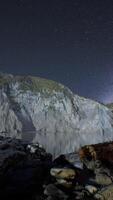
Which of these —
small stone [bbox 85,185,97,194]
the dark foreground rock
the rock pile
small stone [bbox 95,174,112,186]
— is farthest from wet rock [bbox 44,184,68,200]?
small stone [bbox 95,174,112,186]

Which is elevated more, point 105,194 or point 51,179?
point 51,179

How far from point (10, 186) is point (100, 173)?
644 centimetres

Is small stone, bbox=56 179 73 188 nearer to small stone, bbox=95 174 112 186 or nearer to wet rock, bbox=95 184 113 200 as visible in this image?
wet rock, bbox=95 184 113 200

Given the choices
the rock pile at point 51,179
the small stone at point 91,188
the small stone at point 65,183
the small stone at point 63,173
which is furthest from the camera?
the small stone at point 63,173

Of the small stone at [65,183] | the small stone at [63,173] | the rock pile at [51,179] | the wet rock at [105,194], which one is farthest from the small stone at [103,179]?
the small stone at [65,183]

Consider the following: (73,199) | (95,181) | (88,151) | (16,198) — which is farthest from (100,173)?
(16,198)

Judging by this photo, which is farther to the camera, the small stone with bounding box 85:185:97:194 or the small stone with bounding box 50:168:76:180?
the small stone with bounding box 50:168:76:180

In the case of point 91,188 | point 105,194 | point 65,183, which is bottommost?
point 105,194

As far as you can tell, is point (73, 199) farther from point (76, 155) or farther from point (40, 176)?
point (76, 155)

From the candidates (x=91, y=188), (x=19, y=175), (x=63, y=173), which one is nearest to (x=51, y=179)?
(x=63, y=173)

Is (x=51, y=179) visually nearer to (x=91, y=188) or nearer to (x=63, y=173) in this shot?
(x=63, y=173)

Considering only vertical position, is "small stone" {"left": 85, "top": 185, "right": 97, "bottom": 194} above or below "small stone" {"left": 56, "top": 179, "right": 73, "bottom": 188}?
below

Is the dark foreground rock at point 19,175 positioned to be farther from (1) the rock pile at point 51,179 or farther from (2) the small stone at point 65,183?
(2) the small stone at point 65,183

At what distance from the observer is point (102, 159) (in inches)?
834
